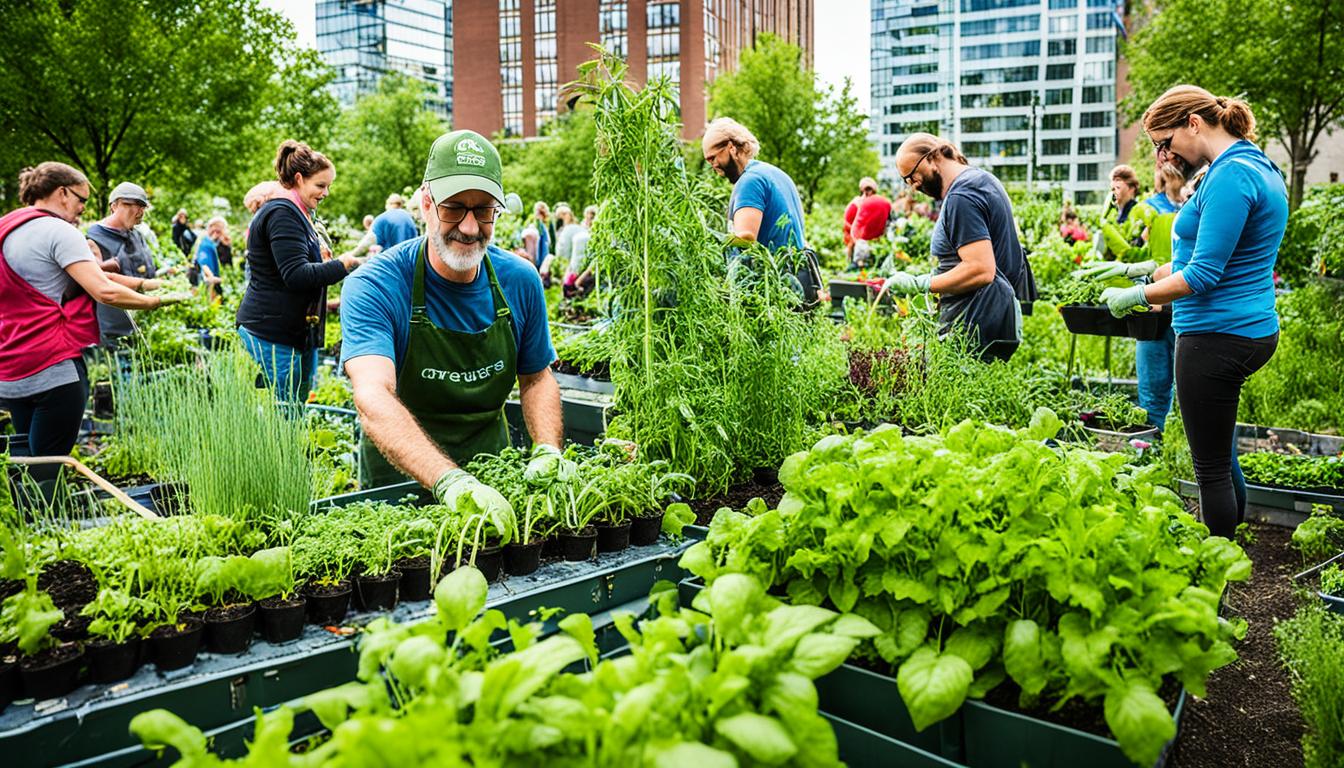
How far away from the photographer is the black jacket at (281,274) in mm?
4469

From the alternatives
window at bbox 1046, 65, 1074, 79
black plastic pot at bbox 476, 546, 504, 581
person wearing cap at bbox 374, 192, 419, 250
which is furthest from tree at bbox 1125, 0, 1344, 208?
window at bbox 1046, 65, 1074, 79

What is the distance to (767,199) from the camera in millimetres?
4223

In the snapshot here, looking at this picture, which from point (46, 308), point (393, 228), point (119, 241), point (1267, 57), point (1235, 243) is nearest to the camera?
point (1235, 243)

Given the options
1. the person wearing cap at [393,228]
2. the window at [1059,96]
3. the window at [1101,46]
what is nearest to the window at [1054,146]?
the window at [1059,96]

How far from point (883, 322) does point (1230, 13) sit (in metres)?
20.8

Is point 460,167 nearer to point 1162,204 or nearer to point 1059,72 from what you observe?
point 1162,204

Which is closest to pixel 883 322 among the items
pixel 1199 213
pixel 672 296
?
pixel 1199 213

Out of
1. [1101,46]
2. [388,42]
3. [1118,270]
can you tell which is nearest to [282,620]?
[1118,270]

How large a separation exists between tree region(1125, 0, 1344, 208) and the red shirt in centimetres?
1470

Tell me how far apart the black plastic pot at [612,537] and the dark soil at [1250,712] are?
1.18 m

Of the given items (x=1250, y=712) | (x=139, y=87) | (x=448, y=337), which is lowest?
(x=1250, y=712)

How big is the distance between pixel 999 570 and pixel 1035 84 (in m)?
102

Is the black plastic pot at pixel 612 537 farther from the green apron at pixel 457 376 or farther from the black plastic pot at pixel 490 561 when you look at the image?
the green apron at pixel 457 376

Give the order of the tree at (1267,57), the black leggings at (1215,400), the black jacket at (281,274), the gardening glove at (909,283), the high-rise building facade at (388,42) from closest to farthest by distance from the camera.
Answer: the black leggings at (1215,400) → the gardening glove at (909,283) → the black jacket at (281,274) → the tree at (1267,57) → the high-rise building facade at (388,42)
